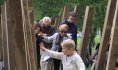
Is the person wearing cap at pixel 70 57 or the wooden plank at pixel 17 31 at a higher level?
the wooden plank at pixel 17 31

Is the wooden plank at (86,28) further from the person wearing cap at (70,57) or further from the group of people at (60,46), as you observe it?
the person wearing cap at (70,57)

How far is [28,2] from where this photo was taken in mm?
8750

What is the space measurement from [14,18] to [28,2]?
2674 millimetres

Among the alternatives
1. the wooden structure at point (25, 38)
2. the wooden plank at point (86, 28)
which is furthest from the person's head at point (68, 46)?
the wooden plank at point (86, 28)

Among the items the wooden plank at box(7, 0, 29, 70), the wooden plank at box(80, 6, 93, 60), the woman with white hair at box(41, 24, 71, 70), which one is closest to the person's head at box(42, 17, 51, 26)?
the woman with white hair at box(41, 24, 71, 70)

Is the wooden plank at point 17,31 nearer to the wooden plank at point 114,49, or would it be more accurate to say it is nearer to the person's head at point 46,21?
the wooden plank at point 114,49

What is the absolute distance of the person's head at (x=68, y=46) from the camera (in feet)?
21.9

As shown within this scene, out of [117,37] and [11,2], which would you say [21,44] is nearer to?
[11,2]

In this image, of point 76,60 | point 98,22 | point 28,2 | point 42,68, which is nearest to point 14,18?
point 76,60

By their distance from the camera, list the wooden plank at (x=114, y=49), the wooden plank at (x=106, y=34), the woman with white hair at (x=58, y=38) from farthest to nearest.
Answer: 1. the woman with white hair at (x=58, y=38)
2. the wooden plank at (x=106, y=34)
3. the wooden plank at (x=114, y=49)

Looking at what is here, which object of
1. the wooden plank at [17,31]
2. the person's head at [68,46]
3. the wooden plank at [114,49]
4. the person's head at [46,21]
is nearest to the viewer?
the wooden plank at [17,31]

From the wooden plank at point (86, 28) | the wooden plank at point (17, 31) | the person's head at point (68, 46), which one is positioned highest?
the wooden plank at point (17, 31)

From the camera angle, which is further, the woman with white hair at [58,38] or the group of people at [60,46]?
the woman with white hair at [58,38]

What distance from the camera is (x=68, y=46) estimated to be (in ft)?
21.9
